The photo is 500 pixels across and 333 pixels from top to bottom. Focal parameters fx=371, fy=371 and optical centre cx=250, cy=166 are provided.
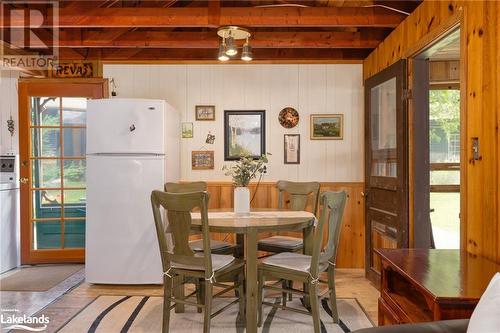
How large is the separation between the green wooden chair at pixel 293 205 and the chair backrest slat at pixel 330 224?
55 cm

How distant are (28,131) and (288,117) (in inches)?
118

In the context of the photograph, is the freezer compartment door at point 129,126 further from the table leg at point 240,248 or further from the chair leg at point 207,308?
the chair leg at point 207,308

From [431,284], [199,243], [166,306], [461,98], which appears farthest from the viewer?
[199,243]

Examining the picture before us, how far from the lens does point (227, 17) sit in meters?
3.04

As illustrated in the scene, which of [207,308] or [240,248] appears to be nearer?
[207,308]

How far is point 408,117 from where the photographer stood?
9.93ft

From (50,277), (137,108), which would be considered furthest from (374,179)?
(50,277)

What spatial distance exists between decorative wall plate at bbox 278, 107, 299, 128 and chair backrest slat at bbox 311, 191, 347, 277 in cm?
181

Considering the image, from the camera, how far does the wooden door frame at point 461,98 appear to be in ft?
7.08

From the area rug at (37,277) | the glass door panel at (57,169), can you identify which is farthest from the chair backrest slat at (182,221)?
the glass door panel at (57,169)

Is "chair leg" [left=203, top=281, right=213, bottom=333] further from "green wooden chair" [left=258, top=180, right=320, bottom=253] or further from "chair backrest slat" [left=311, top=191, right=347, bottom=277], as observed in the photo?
"green wooden chair" [left=258, top=180, right=320, bottom=253]

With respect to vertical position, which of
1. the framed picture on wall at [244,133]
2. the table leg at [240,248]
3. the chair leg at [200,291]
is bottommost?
the chair leg at [200,291]

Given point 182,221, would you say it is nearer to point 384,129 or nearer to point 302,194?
point 302,194

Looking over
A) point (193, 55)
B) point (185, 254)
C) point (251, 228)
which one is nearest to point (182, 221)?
point (185, 254)
